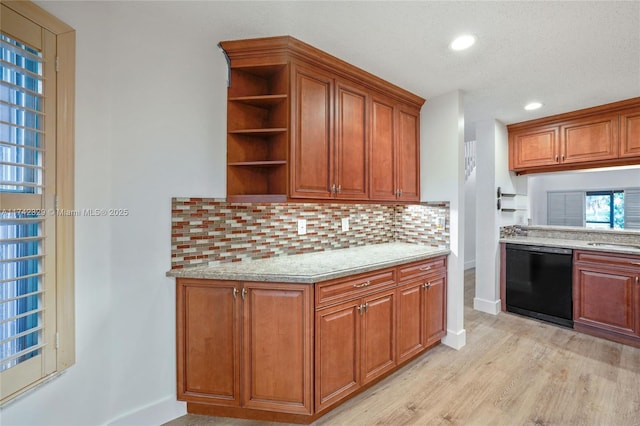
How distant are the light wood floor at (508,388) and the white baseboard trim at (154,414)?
49 millimetres

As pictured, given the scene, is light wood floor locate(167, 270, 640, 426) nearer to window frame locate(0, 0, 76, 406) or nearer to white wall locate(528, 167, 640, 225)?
window frame locate(0, 0, 76, 406)

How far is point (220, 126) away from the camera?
2027mm

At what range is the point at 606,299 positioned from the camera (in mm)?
2947

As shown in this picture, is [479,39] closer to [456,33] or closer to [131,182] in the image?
[456,33]

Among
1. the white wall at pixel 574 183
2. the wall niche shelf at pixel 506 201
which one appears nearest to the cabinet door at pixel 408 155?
the wall niche shelf at pixel 506 201

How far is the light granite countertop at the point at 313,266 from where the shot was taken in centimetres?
177

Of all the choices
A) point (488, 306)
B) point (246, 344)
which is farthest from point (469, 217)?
point (246, 344)

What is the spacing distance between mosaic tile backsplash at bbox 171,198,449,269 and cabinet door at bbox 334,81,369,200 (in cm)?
35

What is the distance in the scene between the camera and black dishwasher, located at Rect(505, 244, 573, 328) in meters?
3.21

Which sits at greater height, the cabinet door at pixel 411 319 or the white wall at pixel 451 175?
the white wall at pixel 451 175

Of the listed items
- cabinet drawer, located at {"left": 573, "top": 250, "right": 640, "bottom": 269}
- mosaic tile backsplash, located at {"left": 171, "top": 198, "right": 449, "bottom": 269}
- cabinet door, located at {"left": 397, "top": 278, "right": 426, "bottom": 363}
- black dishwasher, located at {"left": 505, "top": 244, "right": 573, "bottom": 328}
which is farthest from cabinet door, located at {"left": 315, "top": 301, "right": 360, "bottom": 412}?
cabinet drawer, located at {"left": 573, "top": 250, "right": 640, "bottom": 269}

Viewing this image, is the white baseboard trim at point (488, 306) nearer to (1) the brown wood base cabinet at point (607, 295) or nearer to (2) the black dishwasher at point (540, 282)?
(2) the black dishwasher at point (540, 282)

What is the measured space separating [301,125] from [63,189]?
4.55ft

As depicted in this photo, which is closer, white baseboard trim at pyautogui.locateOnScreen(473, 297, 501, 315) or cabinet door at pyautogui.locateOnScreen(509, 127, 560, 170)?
cabinet door at pyautogui.locateOnScreen(509, 127, 560, 170)
